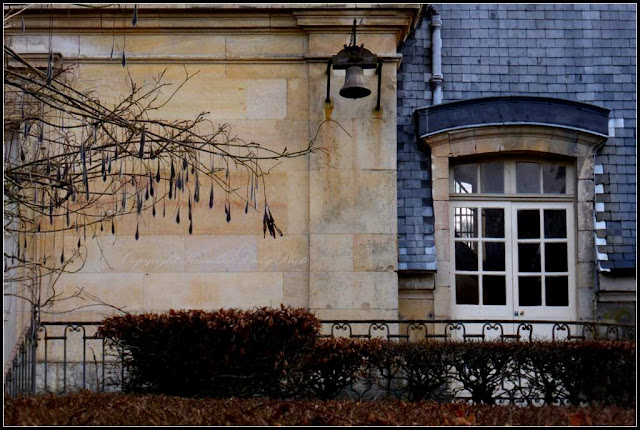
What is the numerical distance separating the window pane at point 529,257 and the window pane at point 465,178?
0.94 m

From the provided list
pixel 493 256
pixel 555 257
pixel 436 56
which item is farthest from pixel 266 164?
pixel 555 257

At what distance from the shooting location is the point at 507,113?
10.9m

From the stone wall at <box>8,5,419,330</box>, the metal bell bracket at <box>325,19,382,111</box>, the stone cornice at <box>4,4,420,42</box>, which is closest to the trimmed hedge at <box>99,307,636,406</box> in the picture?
the stone wall at <box>8,5,419,330</box>

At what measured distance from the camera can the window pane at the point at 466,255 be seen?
36.6 ft

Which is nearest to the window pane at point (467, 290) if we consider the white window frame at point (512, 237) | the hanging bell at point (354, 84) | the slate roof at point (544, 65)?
the white window frame at point (512, 237)

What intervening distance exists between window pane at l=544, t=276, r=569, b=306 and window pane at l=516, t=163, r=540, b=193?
115cm

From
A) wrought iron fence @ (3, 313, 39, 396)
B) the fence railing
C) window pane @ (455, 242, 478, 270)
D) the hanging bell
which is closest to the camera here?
wrought iron fence @ (3, 313, 39, 396)

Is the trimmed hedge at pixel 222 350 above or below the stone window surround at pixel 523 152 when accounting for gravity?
below

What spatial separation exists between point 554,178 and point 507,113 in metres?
1.11

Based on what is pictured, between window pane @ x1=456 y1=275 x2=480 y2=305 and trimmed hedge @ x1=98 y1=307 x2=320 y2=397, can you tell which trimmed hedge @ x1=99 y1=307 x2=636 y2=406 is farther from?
window pane @ x1=456 y1=275 x2=480 y2=305

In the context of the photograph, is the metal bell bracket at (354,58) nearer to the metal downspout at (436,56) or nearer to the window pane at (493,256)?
the metal downspout at (436,56)

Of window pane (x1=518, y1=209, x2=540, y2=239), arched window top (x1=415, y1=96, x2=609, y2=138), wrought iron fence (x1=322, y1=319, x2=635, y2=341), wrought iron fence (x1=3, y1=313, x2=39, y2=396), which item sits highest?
arched window top (x1=415, y1=96, x2=609, y2=138)

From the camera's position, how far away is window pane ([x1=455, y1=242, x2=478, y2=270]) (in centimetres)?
1115

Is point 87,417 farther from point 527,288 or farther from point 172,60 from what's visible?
point 527,288
